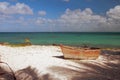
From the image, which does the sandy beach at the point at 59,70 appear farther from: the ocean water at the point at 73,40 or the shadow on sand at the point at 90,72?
the ocean water at the point at 73,40

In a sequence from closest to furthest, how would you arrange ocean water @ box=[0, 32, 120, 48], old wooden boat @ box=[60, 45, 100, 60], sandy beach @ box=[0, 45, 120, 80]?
sandy beach @ box=[0, 45, 120, 80], old wooden boat @ box=[60, 45, 100, 60], ocean water @ box=[0, 32, 120, 48]

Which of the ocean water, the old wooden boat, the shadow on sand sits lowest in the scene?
the ocean water

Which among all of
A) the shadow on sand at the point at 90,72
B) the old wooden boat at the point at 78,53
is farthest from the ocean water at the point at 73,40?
the shadow on sand at the point at 90,72

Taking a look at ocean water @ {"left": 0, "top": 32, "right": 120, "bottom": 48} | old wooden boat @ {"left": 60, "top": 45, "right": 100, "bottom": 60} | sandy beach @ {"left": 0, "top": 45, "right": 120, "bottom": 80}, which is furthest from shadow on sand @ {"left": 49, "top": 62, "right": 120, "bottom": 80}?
ocean water @ {"left": 0, "top": 32, "right": 120, "bottom": 48}

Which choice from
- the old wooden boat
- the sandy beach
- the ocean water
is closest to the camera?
the sandy beach

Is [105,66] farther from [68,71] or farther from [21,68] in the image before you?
[21,68]

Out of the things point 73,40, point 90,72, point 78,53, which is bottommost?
point 73,40

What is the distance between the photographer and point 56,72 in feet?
43.5

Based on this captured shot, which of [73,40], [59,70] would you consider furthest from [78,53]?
[73,40]

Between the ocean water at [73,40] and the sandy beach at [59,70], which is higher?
the sandy beach at [59,70]

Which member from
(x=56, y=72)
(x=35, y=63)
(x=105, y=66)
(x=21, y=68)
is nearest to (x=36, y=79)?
(x=56, y=72)

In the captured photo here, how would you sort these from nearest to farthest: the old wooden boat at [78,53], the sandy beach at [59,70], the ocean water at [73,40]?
the sandy beach at [59,70] → the old wooden boat at [78,53] → the ocean water at [73,40]

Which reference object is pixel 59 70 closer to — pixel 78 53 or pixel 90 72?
pixel 90 72

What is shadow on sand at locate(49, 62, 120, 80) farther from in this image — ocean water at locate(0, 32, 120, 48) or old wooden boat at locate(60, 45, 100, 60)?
ocean water at locate(0, 32, 120, 48)
